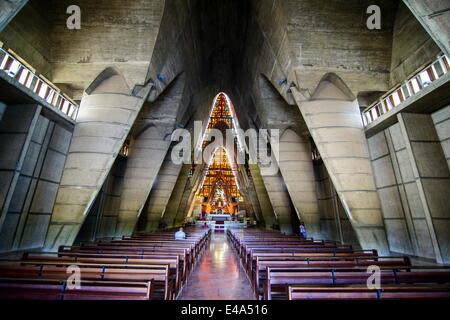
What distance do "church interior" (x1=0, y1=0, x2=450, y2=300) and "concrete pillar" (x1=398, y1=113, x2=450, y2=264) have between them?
0.04 metres

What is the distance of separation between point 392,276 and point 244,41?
41.9 ft

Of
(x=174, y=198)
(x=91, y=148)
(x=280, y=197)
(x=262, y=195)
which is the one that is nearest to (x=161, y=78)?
(x=91, y=148)

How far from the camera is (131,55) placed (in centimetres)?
775

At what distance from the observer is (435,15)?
3.62 meters

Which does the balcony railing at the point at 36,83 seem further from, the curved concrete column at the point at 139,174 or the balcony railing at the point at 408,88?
the balcony railing at the point at 408,88

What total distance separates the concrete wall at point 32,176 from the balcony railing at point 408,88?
11091mm

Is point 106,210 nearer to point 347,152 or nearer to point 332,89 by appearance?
point 347,152

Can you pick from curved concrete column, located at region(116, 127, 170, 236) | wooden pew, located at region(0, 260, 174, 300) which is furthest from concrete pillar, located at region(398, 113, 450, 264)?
curved concrete column, located at region(116, 127, 170, 236)

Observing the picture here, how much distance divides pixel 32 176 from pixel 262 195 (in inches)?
590

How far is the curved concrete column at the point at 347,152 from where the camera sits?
6.54 metres

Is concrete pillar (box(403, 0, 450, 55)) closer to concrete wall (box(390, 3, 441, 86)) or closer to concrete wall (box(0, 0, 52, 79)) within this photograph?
concrete wall (box(390, 3, 441, 86))

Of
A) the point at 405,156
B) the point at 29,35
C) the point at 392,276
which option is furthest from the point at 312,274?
the point at 29,35

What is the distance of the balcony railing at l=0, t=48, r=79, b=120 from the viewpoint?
17.7 ft

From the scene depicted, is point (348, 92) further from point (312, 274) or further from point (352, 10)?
point (312, 274)
